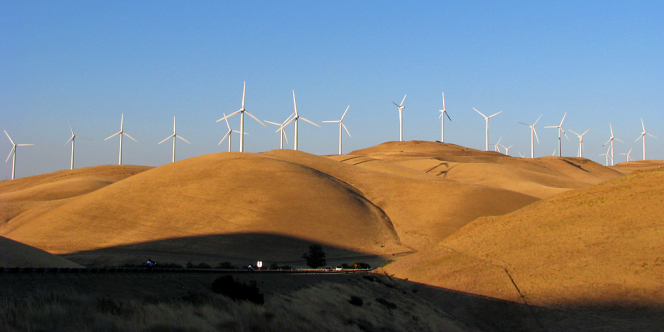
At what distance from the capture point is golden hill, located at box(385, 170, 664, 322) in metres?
37.1

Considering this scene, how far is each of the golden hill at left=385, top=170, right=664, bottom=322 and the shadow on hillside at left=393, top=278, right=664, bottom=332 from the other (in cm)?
31

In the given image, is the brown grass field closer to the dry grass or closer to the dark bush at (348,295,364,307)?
the dry grass

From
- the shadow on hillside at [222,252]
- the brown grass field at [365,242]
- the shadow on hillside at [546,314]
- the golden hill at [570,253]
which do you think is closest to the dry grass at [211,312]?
the brown grass field at [365,242]

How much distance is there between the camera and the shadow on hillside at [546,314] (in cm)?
3294

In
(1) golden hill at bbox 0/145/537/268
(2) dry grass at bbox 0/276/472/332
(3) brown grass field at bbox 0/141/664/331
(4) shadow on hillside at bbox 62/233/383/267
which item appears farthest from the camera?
(1) golden hill at bbox 0/145/537/268

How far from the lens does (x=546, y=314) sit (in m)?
36.6

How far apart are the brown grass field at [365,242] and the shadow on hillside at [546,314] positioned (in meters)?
0.12

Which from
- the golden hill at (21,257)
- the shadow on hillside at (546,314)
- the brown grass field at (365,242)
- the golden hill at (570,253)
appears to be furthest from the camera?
the golden hill at (21,257)

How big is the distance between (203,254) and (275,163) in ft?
149

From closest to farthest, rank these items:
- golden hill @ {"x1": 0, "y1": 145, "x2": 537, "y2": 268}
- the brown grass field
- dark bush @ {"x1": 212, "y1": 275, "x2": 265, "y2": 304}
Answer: dark bush @ {"x1": 212, "y1": 275, "x2": 265, "y2": 304}
the brown grass field
golden hill @ {"x1": 0, "y1": 145, "x2": 537, "y2": 268}

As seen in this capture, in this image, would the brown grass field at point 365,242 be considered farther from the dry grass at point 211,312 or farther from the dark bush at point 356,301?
the dark bush at point 356,301

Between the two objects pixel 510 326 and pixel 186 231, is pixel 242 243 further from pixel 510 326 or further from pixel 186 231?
pixel 510 326

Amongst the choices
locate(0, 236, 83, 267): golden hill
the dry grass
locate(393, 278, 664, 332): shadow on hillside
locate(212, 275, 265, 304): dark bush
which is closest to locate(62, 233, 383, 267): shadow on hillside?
locate(0, 236, 83, 267): golden hill

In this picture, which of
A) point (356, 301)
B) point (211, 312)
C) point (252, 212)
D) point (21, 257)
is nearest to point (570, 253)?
point (356, 301)
